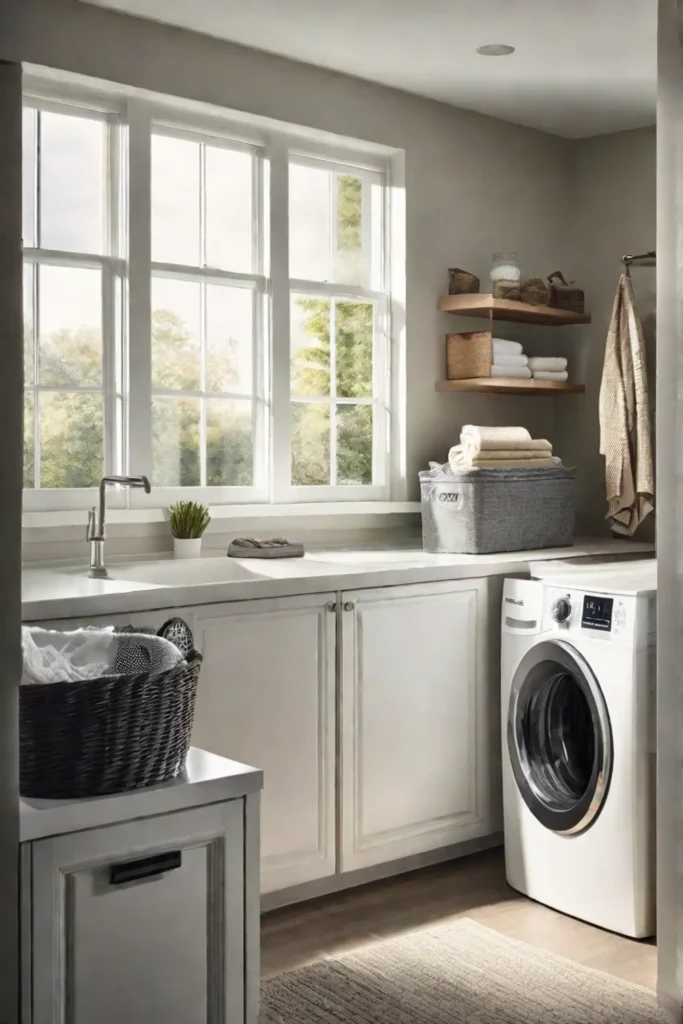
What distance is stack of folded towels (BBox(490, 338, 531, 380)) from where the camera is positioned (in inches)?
174

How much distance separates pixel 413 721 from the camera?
3.50m

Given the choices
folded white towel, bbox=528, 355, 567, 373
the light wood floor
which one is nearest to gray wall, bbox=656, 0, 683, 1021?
the light wood floor

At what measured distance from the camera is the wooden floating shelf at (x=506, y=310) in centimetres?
438

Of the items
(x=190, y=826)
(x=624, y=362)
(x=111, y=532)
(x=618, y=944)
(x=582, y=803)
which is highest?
(x=624, y=362)

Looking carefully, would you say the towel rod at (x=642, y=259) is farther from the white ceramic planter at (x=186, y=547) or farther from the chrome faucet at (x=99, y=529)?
the chrome faucet at (x=99, y=529)

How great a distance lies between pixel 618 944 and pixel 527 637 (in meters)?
0.89

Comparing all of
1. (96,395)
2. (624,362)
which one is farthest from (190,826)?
(624,362)

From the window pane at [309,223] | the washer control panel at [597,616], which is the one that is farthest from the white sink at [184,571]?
the window pane at [309,223]

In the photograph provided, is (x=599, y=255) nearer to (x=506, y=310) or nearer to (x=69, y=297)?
(x=506, y=310)

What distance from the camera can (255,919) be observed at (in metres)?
2.01

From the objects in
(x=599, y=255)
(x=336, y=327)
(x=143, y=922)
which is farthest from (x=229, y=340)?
(x=143, y=922)

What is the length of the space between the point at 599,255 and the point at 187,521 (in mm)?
2344

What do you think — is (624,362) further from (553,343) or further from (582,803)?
(582,803)

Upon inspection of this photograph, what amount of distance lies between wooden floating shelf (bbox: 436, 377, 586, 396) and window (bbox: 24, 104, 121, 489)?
1.40m
